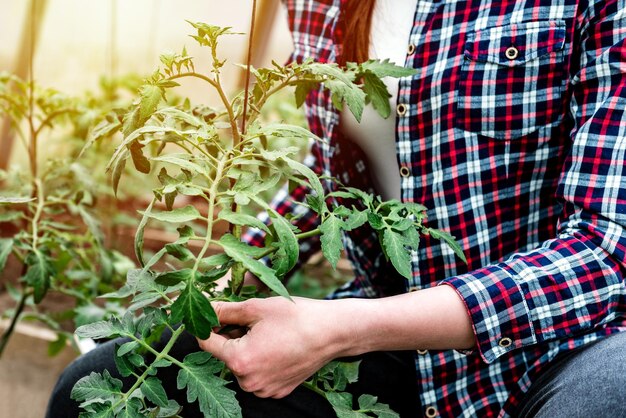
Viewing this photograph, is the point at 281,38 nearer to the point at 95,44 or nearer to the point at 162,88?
the point at 95,44

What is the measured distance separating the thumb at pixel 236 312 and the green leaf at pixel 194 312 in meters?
0.19

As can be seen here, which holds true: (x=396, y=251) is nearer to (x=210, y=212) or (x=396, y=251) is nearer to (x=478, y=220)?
(x=210, y=212)

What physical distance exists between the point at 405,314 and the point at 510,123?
0.38 m

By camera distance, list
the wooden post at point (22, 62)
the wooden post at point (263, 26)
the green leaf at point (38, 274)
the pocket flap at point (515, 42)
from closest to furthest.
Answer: the pocket flap at point (515, 42) → the green leaf at point (38, 274) → the wooden post at point (22, 62) → the wooden post at point (263, 26)

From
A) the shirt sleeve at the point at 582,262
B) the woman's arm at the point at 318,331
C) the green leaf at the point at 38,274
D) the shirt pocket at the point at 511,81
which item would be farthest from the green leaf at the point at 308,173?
the green leaf at the point at 38,274

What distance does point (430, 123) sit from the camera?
3.91 ft

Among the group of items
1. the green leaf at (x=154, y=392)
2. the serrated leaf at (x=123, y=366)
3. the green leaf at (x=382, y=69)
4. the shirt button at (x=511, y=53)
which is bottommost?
the green leaf at (x=154, y=392)

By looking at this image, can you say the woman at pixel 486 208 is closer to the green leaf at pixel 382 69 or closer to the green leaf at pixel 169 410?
the green leaf at pixel 169 410

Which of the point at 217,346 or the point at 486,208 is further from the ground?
the point at 486,208

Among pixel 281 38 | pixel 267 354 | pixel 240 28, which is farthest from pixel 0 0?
pixel 267 354

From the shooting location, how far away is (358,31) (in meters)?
1.28

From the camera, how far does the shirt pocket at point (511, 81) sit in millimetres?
1121

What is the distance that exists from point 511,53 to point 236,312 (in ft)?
1.98

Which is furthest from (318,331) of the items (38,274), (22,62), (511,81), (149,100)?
(22,62)
